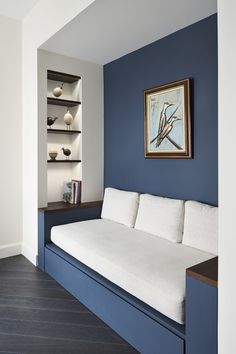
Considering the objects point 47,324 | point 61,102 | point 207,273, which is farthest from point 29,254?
point 207,273

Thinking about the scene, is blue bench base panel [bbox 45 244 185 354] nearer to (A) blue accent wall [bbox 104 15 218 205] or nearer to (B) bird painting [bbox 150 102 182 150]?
(A) blue accent wall [bbox 104 15 218 205]

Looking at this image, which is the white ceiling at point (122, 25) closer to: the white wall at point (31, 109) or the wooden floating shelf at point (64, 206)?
the white wall at point (31, 109)

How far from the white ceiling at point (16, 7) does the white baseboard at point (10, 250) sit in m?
2.73

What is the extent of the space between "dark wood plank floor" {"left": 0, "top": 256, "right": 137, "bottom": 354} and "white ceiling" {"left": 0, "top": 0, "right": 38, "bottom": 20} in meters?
2.90

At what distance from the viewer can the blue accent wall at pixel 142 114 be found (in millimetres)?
2383

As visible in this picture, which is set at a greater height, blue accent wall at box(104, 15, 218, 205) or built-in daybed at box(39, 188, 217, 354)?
blue accent wall at box(104, 15, 218, 205)

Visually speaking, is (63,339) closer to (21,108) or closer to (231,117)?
(231,117)

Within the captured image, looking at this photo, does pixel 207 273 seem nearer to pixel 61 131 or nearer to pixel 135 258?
pixel 135 258

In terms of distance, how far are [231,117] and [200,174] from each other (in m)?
1.38

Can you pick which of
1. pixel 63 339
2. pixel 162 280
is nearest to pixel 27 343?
pixel 63 339

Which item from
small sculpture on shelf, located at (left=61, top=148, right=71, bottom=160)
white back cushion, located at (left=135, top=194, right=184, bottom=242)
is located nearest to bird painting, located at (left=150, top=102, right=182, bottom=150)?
white back cushion, located at (left=135, top=194, right=184, bottom=242)

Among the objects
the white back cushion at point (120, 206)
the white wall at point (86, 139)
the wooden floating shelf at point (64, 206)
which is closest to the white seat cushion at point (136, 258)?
the white back cushion at point (120, 206)

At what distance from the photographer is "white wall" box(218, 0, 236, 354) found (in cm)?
115

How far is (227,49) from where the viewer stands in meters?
1.16
